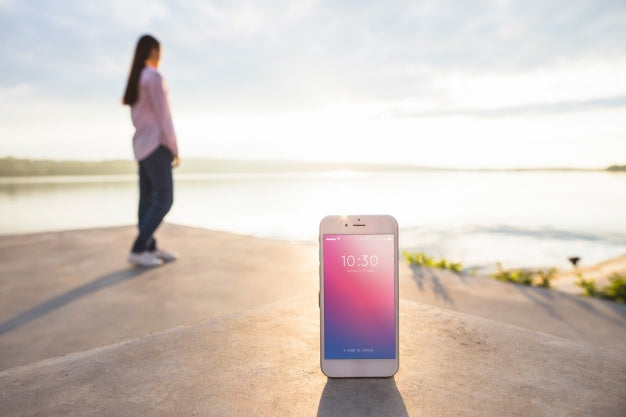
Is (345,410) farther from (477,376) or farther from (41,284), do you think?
(41,284)

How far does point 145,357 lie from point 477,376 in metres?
1.19

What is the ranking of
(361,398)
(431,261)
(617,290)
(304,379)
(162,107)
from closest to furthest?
(361,398), (304,379), (617,290), (162,107), (431,261)

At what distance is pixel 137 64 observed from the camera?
4.76 m

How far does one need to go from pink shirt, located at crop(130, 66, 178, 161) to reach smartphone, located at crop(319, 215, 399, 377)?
3690 millimetres

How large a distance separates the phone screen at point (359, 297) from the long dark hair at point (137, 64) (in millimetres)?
4037

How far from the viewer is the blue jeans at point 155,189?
470cm

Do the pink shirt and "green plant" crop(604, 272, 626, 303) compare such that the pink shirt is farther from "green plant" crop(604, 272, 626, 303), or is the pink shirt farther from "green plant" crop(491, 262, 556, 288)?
"green plant" crop(604, 272, 626, 303)

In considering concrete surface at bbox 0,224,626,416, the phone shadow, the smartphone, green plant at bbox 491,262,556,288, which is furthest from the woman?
green plant at bbox 491,262,556,288

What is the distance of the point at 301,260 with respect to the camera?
16.3ft

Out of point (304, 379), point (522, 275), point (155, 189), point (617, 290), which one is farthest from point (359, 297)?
point (522, 275)

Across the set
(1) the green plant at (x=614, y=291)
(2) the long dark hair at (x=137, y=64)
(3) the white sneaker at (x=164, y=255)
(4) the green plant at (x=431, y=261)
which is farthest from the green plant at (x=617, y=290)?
(2) the long dark hair at (x=137, y=64)

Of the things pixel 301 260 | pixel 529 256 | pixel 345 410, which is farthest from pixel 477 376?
pixel 529 256

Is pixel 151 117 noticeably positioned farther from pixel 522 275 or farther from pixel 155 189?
pixel 522 275

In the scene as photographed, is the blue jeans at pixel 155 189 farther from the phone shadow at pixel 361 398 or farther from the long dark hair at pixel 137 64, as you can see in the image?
the phone shadow at pixel 361 398
